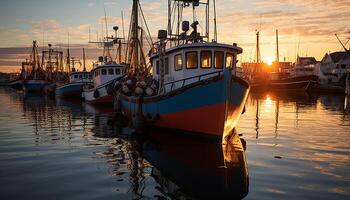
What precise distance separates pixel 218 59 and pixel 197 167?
720 centimetres

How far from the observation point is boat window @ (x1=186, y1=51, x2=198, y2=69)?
52.1 ft

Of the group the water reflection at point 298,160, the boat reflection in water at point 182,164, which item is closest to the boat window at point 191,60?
the boat reflection in water at point 182,164

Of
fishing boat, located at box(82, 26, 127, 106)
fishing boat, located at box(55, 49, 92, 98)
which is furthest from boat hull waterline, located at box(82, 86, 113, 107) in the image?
fishing boat, located at box(55, 49, 92, 98)

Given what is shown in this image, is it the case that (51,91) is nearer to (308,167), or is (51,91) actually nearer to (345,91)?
(345,91)

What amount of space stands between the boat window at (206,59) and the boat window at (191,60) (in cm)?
31

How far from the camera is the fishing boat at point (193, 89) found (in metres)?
13.1

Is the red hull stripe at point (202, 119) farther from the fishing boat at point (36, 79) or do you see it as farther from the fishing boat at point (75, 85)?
the fishing boat at point (36, 79)

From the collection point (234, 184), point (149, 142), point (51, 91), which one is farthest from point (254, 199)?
point (51, 91)

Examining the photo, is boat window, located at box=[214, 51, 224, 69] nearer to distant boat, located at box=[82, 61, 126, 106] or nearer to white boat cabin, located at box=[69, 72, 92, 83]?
distant boat, located at box=[82, 61, 126, 106]

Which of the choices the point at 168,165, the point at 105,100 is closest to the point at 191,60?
the point at 168,165

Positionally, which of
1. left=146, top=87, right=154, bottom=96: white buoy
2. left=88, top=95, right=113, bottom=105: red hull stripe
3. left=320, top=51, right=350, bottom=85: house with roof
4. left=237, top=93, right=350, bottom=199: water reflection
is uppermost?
left=320, top=51, right=350, bottom=85: house with roof

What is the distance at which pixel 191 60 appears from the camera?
1598cm

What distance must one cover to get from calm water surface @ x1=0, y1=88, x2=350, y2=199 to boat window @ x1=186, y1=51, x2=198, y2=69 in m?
3.34

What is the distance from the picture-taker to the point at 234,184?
8430 mm
